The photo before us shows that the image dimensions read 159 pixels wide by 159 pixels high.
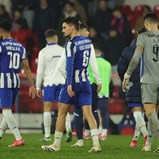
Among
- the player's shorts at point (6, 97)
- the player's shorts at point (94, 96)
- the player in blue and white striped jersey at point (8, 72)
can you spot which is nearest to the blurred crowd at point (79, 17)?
the player's shorts at point (94, 96)

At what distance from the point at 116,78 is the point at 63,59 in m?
9.41

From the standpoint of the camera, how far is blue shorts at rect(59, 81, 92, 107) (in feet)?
51.0

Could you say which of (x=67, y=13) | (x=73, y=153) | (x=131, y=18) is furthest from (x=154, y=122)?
(x=131, y=18)

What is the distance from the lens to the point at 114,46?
91.8 feet

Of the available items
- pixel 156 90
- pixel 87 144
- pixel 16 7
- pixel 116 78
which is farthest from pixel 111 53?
pixel 156 90

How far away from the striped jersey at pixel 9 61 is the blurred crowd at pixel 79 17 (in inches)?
403

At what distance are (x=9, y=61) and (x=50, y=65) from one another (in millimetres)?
2992

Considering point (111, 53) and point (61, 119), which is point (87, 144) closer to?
point (61, 119)

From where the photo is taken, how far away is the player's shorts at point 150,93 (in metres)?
15.4

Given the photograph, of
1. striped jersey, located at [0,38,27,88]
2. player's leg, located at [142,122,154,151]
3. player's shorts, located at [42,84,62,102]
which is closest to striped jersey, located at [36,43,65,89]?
player's shorts, located at [42,84,62,102]

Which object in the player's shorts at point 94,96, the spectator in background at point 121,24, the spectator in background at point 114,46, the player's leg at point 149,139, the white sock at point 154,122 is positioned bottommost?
the player's leg at point 149,139

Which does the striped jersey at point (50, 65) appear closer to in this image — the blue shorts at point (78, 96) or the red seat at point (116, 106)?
the blue shorts at point (78, 96)

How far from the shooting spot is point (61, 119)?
1545cm

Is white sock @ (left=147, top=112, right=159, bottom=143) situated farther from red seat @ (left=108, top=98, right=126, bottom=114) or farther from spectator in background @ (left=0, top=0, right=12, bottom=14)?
spectator in background @ (left=0, top=0, right=12, bottom=14)
